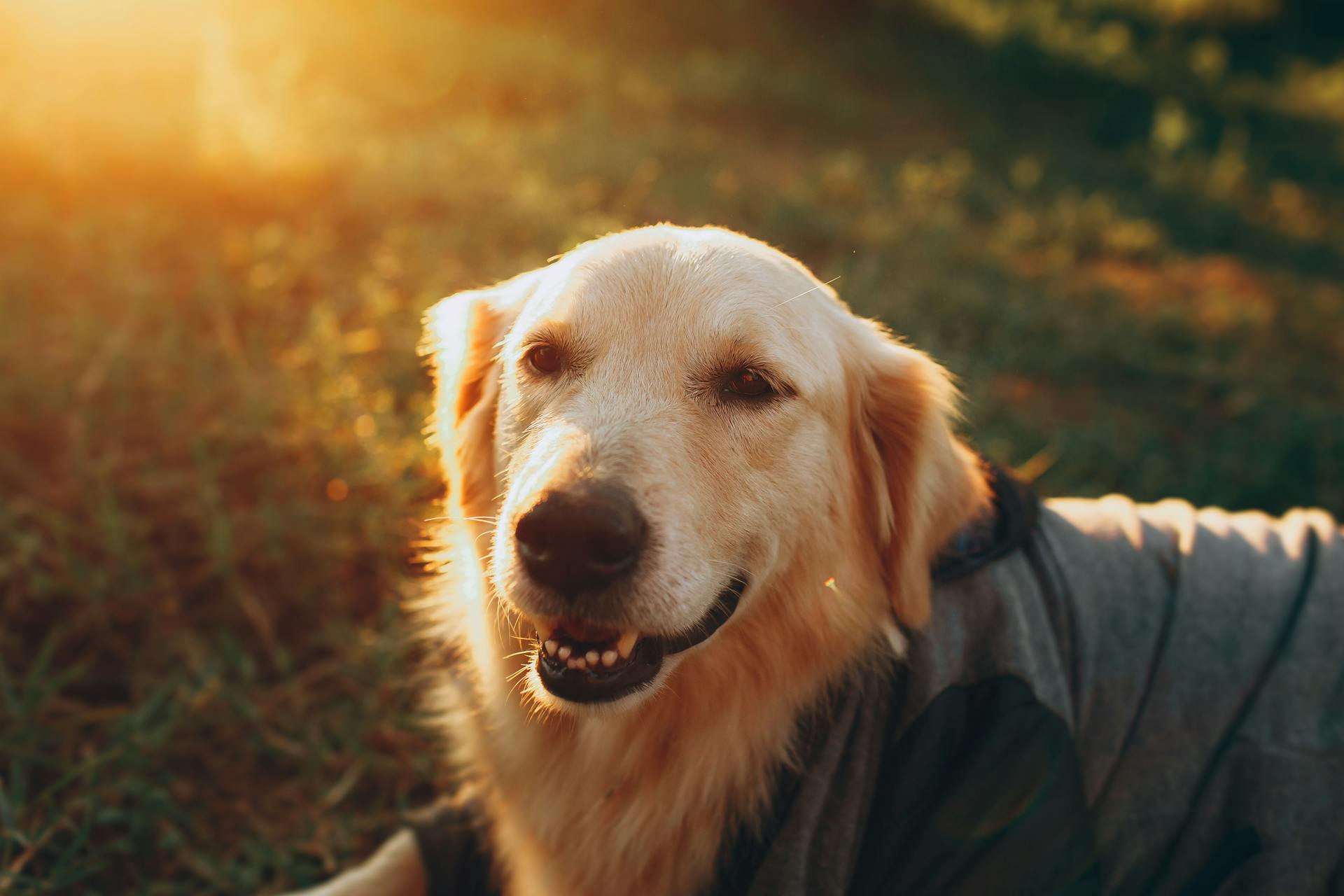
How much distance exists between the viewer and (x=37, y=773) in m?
2.39

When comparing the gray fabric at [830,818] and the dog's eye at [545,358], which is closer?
the gray fabric at [830,818]

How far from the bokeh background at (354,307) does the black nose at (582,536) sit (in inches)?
51.7

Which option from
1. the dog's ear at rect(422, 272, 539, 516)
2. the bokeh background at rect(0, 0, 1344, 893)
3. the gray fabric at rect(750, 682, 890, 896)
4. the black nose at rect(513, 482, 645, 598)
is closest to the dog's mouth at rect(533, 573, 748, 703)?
the black nose at rect(513, 482, 645, 598)

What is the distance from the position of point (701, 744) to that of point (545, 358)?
92cm

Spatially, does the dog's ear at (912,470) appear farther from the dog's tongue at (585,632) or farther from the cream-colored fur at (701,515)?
the dog's tongue at (585,632)

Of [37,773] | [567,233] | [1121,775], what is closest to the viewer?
[1121,775]

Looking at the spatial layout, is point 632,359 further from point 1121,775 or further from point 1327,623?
point 1327,623

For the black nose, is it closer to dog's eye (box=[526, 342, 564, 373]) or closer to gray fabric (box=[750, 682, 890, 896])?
dog's eye (box=[526, 342, 564, 373])

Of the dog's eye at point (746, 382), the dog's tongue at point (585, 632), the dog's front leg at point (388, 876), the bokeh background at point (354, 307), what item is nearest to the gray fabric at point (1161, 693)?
the dog's tongue at point (585, 632)

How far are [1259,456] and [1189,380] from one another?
0.80 metres

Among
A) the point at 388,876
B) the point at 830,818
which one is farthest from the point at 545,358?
the point at 388,876

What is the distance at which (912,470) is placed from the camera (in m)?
2.07

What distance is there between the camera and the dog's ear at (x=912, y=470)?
1970mm

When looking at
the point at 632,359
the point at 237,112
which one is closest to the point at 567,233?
→ the point at 237,112
